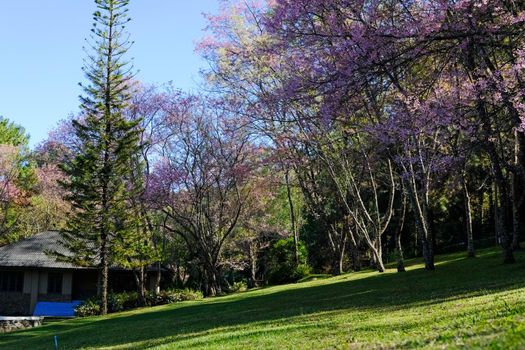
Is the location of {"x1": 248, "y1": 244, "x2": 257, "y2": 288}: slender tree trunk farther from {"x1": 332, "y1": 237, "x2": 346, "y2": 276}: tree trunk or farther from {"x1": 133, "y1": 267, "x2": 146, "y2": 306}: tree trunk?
{"x1": 133, "y1": 267, "x2": 146, "y2": 306}: tree trunk

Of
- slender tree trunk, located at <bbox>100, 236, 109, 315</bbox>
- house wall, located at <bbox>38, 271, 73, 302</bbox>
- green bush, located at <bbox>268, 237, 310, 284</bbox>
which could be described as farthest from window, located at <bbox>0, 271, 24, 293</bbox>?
green bush, located at <bbox>268, 237, 310, 284</bbox>

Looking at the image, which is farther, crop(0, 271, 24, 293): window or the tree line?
crop(0, 271, 24, 293): window

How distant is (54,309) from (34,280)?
266 centimetres

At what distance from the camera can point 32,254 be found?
95.2 feet

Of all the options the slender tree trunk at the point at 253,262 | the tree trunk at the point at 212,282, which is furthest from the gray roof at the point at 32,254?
the slender tree trunk at the point at 253,262

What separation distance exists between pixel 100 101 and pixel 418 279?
661 inches

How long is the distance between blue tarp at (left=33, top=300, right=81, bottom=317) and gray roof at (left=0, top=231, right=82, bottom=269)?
1953mm

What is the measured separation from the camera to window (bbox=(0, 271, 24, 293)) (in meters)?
29.0

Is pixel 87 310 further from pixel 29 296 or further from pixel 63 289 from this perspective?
pixel 29 296

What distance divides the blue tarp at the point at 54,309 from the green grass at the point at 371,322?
8872 millimetres

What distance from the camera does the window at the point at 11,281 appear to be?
29.0 meters

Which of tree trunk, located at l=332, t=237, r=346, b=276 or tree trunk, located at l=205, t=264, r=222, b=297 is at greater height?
tree trunk, located at l=332, t=237, r=346, b=276

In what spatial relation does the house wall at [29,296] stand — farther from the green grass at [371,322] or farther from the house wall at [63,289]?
the green grass at [371,322]

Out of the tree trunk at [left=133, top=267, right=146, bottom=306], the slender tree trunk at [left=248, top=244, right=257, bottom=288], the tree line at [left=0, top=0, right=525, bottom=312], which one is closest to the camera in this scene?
the tree line at [left=0, top=0, right=525, bottom=312]
